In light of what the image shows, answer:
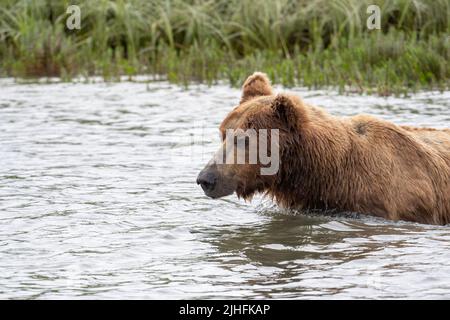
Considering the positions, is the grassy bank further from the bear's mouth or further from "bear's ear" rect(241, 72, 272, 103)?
the bear's mouth

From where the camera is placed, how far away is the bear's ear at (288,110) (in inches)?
298

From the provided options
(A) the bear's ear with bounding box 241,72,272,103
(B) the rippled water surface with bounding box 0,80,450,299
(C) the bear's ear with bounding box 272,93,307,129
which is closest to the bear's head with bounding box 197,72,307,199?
(C) the bear's ear with bounding box 272,93,307,129

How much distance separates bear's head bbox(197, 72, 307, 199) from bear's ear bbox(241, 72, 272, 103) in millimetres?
322

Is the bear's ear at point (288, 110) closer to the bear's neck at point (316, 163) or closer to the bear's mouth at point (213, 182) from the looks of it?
the bear's neck at point (316, 163)

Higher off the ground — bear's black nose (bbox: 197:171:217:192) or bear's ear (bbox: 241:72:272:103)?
bear's ear (bbox: 241:72:272:103)

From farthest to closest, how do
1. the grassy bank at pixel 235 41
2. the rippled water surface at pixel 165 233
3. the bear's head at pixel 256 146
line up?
the grassy bank at pixel 235 41
the bear's head at pixel 256 146
the rippled water surface at pixel 165 233

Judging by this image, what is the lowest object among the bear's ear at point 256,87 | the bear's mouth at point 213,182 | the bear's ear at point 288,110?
the bear's mouth at point 213,182

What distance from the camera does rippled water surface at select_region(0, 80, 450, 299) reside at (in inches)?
245

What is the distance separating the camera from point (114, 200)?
29.6 ft

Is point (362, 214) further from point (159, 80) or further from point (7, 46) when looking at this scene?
point (7, 46)

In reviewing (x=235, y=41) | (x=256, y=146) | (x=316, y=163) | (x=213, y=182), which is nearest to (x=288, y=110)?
(x=256, y=146)

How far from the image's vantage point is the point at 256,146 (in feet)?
24.8

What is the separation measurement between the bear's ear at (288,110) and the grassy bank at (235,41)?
7.17 m

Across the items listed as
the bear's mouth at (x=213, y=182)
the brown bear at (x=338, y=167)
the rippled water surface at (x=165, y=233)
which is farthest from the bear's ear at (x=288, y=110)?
the rippled water surface at (x=165, y=233)
